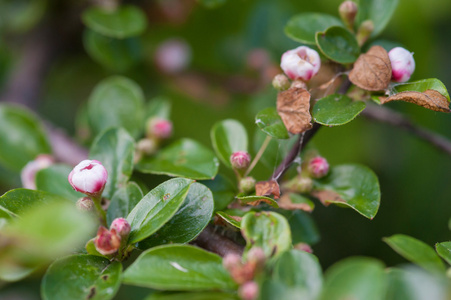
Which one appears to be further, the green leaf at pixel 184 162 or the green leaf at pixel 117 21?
the green leaf at pixel 117 21

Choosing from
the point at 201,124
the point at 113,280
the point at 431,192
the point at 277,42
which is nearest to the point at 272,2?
the point at 277,42

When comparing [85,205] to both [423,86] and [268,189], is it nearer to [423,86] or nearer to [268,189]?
[268,189]

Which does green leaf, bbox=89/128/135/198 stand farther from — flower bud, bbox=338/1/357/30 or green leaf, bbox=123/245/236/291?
flower bud, bbox=338/1/357/30

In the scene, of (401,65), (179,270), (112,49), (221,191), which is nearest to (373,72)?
(401,65)

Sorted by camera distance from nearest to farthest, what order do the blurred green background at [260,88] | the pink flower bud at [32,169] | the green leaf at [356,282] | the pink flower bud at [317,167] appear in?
the green leaf at [356,282]
the pink flower bud at [317,167]
the pink flower bud at [32,169]
the blurred green background at [260,88]

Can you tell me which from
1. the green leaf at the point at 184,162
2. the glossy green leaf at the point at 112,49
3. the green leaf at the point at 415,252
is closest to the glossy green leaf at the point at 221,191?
the green leaf at the point at 184,162

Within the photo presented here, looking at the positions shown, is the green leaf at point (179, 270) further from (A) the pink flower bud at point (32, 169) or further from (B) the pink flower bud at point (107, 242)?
(A) the pink flower bud at point (32, 169)
